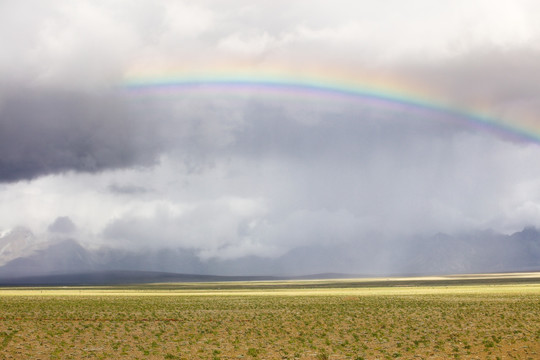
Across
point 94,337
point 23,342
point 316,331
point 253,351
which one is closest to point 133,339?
point 94,337

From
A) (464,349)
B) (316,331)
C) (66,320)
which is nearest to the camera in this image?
(464,349)

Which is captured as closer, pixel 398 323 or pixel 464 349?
pixel 464 349

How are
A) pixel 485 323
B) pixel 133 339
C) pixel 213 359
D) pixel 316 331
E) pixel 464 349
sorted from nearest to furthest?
pixel 213 359 → pixel 464 349 → pixel 133 339 → pixel 316 331 → pixel 485 323

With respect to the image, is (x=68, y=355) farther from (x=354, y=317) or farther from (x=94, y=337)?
(x=354, y=317)

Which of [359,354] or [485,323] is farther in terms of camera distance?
[485,323]

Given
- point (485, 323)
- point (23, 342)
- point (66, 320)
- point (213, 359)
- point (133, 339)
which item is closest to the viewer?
point (213, 359)

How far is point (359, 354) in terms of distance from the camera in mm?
35062

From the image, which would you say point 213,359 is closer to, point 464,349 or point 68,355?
point 68,355

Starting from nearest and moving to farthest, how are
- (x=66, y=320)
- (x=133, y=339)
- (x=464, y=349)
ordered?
(x=464, y=349) < (x=133, y=339) < (x=66, y=320)

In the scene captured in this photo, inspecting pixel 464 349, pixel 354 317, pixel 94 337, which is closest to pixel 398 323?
pixel 354 317

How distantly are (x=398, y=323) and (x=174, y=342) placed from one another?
74.5ft

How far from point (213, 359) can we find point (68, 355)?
9.35 meters

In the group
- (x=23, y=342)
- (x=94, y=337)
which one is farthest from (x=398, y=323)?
(x=23, y=342)

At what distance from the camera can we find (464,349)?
1433 inches
